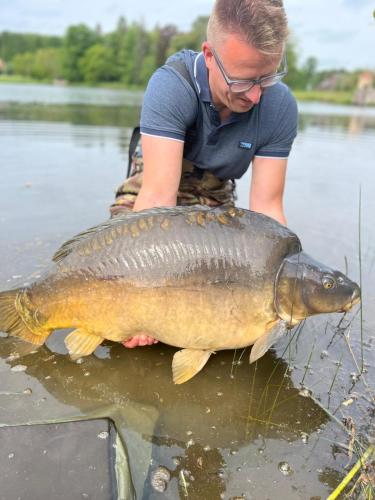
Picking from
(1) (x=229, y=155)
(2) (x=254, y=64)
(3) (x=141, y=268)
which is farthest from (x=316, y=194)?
(3) (x=141, y=268)

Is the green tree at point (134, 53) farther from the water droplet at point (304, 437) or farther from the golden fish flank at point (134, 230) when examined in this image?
the water droplet at point (304, 437)

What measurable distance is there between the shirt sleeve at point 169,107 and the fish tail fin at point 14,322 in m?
1.12

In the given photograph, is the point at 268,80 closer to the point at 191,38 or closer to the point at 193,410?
the point at 193,410

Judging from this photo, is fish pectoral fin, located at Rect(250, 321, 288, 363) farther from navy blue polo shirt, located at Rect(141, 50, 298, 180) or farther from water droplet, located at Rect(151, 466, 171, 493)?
navy blue polo shirt, located at Rect(141, 50, 298, 180)

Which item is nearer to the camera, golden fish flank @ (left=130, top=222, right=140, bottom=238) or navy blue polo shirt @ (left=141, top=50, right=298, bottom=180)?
golden fish flank @ (left=130, top=222, right=140, bottom=238)

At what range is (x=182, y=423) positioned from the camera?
1902 millimetres

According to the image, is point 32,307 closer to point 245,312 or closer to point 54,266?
point 54,266

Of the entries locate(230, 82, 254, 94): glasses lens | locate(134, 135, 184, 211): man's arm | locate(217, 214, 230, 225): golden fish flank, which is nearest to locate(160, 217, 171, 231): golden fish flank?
locate(217, 214, 230, 225): golden fish flank

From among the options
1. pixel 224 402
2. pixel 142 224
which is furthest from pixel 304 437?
pixel 142 224

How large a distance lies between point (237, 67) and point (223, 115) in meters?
0.49

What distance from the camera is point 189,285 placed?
2025 mm

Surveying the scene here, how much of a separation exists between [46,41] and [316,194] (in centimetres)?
11003

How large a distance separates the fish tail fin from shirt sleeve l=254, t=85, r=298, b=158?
1613 millimetres

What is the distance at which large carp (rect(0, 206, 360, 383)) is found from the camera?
2.03 meters
